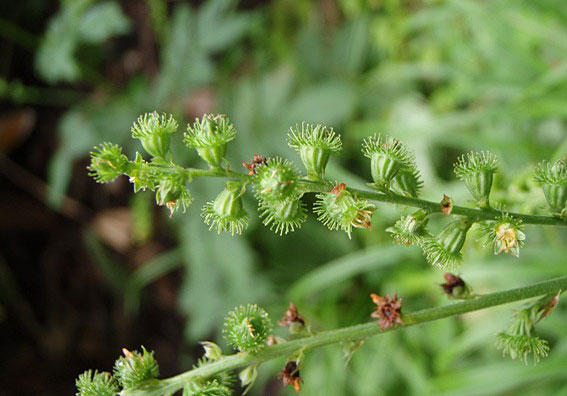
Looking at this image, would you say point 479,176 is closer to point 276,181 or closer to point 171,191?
point 276,181

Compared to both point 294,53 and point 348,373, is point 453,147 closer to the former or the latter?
point 294,53

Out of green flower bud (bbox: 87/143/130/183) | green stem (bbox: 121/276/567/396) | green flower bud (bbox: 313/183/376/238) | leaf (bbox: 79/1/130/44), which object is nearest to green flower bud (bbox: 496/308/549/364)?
green stem (bbox: 121/276/567/396)

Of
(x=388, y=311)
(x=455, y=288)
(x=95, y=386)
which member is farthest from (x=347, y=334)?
(x=95, y=386)

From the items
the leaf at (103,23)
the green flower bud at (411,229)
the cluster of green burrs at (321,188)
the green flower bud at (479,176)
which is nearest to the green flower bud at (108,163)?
the cluster of green burrs at (321,188)

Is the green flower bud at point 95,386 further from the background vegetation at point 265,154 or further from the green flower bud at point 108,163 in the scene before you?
the background vegetation at point 265,154

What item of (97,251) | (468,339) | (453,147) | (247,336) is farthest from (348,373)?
(247,336)
